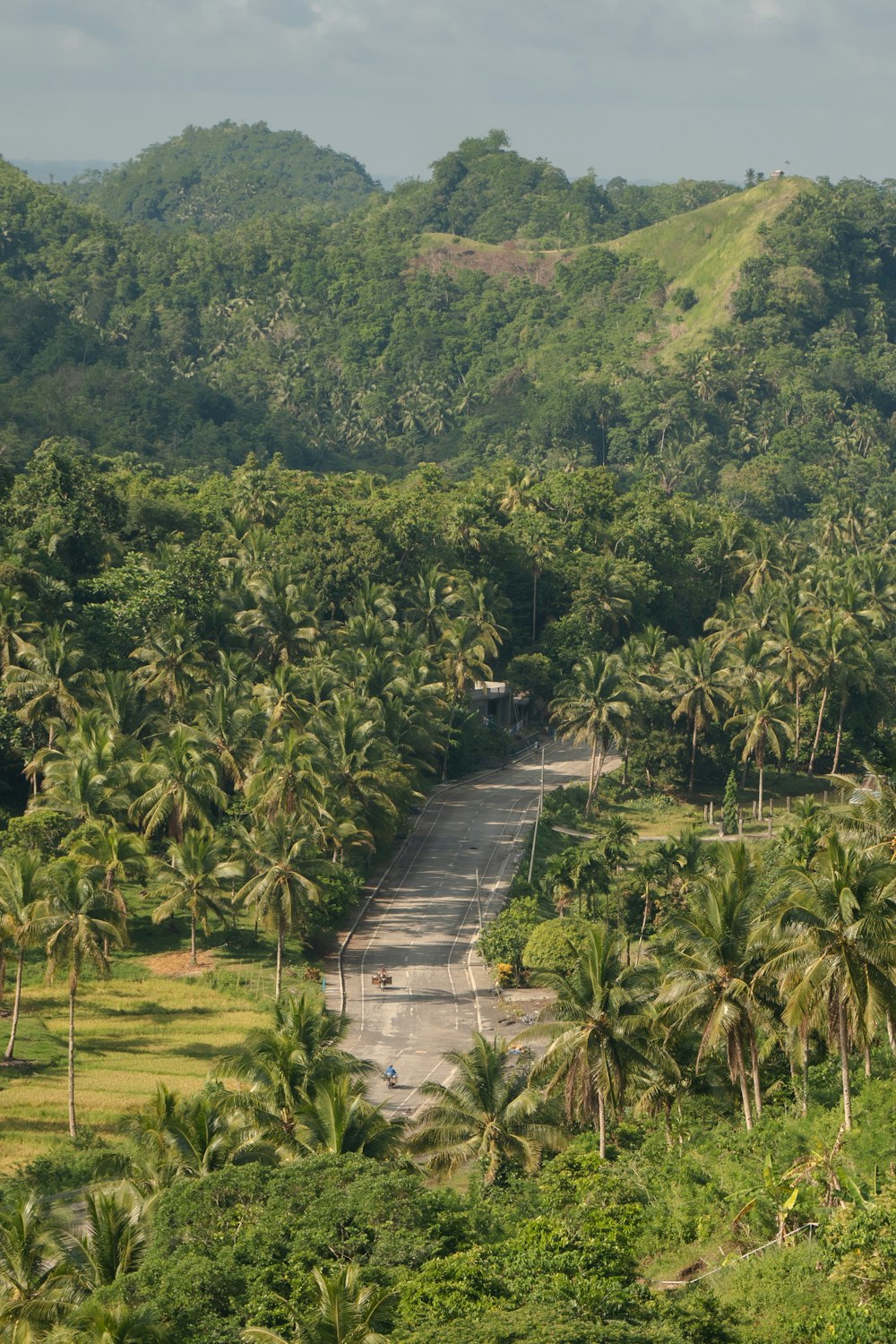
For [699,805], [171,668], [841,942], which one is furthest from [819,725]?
[841,942]

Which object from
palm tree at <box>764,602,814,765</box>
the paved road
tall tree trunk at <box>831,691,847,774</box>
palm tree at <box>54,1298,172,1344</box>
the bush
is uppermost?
palm tree at <box>764,602,814,765</box>

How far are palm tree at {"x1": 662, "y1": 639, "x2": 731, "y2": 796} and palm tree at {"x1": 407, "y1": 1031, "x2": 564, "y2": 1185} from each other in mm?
52750

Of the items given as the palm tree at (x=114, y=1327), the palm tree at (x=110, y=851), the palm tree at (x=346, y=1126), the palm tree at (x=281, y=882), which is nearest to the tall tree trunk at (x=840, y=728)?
the palm tree at (x=281, y=882)

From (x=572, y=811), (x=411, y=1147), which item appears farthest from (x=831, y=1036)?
(x=572, y=811)

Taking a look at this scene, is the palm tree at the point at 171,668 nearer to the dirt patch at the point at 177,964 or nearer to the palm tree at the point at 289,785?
the palm tree at the point at 289,785

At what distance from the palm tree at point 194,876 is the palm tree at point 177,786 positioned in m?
3.36

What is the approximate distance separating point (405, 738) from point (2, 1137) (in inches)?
1468

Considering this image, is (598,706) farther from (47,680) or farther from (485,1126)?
(485,1126)

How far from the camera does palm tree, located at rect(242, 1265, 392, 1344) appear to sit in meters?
34.0

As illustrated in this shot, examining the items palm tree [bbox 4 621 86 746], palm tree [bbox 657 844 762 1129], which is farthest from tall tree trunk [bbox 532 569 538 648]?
palm tree [bbox 657 844 762 1129]

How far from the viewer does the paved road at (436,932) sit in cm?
6438

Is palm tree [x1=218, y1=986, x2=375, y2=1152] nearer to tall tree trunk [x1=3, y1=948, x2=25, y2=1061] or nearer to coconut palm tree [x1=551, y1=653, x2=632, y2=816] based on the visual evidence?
tall tree trunk [x1=3, y1=948, x2=25, y2=1061]

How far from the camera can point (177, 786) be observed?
7338cm

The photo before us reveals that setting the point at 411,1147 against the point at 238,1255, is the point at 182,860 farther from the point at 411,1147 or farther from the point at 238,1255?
the point at 238,1255
